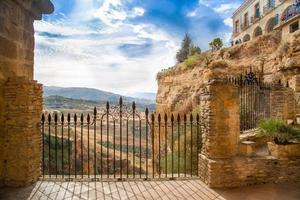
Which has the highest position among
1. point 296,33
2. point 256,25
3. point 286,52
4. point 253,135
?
point 256,25

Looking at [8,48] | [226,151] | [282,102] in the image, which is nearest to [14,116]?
[8,48]

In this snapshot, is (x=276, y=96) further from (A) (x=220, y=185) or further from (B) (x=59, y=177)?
(B) (x=59, y=177)

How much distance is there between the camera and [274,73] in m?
15.9

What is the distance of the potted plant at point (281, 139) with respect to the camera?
6.36 metres

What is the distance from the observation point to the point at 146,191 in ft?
18.1

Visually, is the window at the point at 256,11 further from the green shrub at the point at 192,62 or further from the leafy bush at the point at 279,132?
the leafy bush at the point at 279,132

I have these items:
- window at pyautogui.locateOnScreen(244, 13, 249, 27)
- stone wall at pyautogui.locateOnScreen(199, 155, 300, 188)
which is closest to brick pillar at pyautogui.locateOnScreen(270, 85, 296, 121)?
stone wall at pyautogui.locateOnScreen(199, 155, 300, 188)

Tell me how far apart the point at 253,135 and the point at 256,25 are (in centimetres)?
2779

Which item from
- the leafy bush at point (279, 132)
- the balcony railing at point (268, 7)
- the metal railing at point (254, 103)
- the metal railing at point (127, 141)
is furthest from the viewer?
the balcony railing at point (268, 7)

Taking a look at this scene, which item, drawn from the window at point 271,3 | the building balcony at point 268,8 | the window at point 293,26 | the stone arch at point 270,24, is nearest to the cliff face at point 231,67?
the window at point 293,26

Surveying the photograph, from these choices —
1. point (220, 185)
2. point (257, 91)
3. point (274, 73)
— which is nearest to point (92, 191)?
point (220, 185)

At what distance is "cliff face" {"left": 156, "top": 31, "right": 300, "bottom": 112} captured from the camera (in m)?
15.2

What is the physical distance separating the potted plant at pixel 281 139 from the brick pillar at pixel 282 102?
14.9 ft

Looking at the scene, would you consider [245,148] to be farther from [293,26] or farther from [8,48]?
[293,26]
